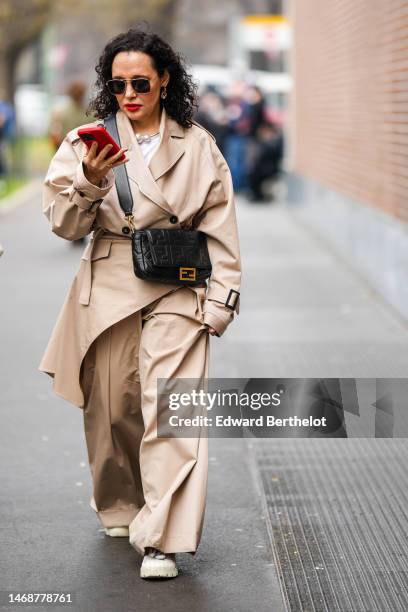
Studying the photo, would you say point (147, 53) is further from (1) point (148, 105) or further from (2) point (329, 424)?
(2) point (329, 424)

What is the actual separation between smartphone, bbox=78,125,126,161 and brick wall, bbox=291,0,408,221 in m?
6.67

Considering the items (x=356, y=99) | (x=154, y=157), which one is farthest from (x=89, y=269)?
(x=356, y=99)

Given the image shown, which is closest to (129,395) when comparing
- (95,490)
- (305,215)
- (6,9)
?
(95,490)

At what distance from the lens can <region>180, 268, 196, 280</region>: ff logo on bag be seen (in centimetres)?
483

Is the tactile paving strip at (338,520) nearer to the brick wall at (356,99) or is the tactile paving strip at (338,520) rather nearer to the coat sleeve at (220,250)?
the coat sleeve at (220,250)

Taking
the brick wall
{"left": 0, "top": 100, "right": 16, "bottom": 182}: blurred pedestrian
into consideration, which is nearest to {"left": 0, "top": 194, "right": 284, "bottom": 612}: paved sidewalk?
the brick wall

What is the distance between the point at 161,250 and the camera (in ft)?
15.6

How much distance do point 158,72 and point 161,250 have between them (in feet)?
2.23

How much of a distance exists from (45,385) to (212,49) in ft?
240

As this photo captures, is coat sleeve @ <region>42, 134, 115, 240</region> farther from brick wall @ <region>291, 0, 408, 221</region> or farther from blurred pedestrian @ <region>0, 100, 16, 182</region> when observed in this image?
blurred pedestrian @ <region>0, 100, 16, 182</region>

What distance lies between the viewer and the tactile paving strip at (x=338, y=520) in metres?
4.64

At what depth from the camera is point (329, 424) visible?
6582mm

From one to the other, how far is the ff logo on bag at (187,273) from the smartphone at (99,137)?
20.6 inches

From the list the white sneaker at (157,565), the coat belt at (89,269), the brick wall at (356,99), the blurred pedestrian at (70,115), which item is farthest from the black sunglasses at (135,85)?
the blurred pedestrian at (70,115)
